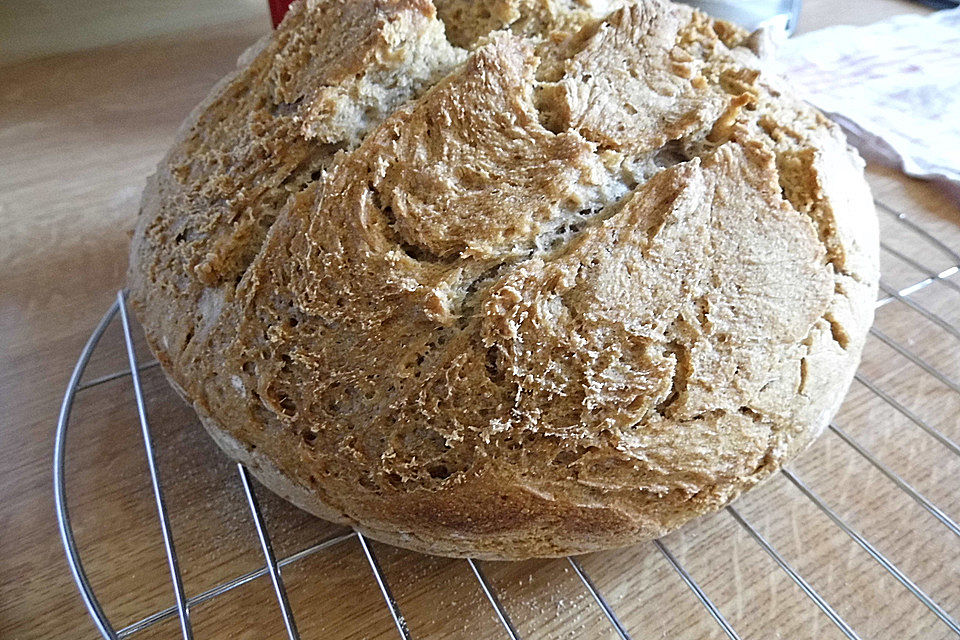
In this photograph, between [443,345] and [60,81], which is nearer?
[443,345]

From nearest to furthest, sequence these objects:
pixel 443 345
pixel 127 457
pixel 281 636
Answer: pixel 443 345
pixel 281 636
pixel 127 457

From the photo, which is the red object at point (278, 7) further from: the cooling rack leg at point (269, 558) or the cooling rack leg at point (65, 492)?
the cooling rack leg at point (269, 558)

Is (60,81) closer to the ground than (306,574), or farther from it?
farther from it

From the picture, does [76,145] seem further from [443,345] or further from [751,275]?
[751,275]

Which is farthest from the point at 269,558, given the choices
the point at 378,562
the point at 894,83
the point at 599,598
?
the point at 894,83

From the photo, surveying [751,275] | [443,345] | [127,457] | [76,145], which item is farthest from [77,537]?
[76,145]

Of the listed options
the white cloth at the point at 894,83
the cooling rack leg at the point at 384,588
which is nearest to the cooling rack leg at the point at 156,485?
the cooling rack leg at the point at 384,588
